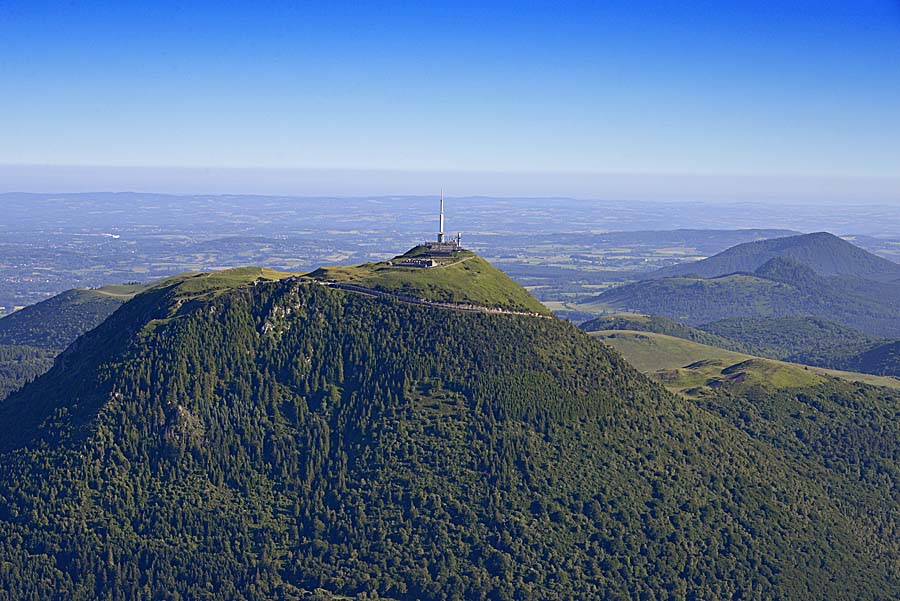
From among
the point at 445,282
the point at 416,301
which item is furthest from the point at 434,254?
the point at 416,301

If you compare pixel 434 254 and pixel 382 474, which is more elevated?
pixel 434 254

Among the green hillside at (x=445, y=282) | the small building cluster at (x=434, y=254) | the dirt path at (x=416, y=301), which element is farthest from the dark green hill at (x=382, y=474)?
the small building cluster at (x=434, y=254)

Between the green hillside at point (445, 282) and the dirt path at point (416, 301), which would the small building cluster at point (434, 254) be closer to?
the green hillside at point (445, 282)

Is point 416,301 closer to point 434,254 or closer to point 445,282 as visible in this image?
point 445,282

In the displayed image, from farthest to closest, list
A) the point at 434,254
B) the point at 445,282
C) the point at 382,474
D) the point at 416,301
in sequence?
1. the point at 434,254
2. the point at 445,282
3. the point at 416,301
4. the point at 382,474

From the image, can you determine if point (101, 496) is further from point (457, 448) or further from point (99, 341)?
point (457, 448)

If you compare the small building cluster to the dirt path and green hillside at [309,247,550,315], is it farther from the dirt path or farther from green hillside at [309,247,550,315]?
the dirt path
